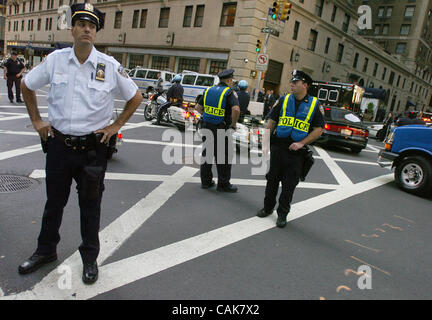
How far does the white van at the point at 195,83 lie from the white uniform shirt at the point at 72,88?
16.0m

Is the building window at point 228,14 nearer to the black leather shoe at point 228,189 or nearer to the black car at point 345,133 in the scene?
the black car at point 345,133

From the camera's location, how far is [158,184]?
5.43 metres

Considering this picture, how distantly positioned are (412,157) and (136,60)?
93.5 feet

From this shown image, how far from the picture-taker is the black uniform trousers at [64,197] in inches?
102

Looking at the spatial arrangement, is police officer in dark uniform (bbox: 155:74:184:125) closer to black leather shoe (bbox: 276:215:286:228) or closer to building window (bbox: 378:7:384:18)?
black leather shoe (bbox: 276:215:286:228)

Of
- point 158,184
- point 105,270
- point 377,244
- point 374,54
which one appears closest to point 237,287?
point 105,270

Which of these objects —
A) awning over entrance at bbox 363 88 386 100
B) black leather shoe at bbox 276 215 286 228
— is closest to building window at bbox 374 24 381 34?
awning over entrance at bbox 363 88 386 100

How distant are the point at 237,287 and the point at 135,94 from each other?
1.89 meters

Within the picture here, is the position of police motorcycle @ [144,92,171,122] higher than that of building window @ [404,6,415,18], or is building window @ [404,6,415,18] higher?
building window @ [404,6,415,18]

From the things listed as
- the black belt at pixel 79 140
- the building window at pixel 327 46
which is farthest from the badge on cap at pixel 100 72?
the building window at pixel 327 46

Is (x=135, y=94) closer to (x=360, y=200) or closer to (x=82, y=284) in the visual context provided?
(x=82, y=284)

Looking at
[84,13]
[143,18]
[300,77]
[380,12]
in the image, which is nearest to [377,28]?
[380,12]

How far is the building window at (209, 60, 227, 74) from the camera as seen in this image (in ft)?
79.8

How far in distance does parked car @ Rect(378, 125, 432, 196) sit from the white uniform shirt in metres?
6.73
